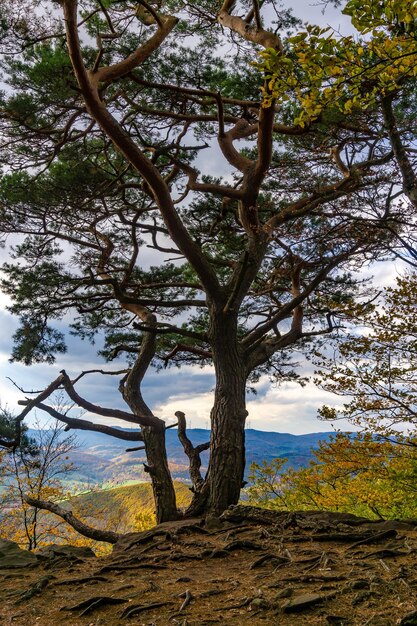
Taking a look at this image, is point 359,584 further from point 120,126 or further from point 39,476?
point 39,476

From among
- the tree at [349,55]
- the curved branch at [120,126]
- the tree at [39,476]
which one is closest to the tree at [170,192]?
the curved branch at [120,126]

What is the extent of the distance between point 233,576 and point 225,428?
264cm

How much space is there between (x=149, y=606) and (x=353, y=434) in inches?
158

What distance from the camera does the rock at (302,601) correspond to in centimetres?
255

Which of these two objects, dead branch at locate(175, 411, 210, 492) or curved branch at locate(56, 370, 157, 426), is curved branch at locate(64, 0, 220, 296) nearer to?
curved branch at locate(56, 370, 157, 426)

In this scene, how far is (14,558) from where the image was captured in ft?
15.4

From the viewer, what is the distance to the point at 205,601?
9.80 ft

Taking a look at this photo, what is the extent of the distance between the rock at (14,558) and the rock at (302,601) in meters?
3.09

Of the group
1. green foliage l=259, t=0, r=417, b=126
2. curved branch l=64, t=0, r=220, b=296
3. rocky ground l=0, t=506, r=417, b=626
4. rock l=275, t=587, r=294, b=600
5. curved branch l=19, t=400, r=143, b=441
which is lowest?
rocky ground l=0, t=506, r=417, b=626

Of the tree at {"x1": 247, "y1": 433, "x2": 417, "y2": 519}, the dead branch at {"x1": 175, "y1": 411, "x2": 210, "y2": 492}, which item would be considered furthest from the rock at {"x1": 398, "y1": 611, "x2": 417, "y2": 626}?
the dead branch at {"x1": 175, "y1": 411, "x2": 210, "y2": 492}

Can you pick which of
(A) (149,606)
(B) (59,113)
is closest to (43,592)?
(A) (149,606)

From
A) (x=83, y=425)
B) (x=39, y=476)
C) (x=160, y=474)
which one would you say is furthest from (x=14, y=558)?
(x=39, y=476)

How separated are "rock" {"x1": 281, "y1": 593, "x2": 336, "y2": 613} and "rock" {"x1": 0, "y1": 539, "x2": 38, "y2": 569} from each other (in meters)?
3.09

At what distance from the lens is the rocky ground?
2.62 metres
